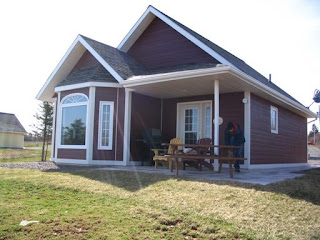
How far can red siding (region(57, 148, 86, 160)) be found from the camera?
11.1 meters

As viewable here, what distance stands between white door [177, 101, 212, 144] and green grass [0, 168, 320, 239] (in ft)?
17.3

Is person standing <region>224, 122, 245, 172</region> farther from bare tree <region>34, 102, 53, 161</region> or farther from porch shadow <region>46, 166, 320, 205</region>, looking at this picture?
bare tree <region>34, 102, 53, 161</region>

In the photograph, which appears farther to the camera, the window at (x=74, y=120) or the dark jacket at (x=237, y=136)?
the window at (x=74, y=120)

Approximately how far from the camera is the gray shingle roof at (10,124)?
1383 inches

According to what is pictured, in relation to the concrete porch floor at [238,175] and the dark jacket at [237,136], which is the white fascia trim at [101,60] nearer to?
the concrete porch floor at [238,175]

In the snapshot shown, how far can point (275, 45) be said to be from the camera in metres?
10.7

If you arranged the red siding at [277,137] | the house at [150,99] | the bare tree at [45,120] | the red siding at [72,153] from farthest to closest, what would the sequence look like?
1. the bare tree at [45,120]
2. the red siding at [277,137]
3. the red siding at [72,153]
4. the house at [150,99]

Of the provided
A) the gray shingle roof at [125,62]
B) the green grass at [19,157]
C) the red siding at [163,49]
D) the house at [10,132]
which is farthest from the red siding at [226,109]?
the house at [10,132]

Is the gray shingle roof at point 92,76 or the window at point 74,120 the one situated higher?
the gray shingle roof at point 92,76

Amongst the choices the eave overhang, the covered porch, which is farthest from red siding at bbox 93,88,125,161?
the eave overhang

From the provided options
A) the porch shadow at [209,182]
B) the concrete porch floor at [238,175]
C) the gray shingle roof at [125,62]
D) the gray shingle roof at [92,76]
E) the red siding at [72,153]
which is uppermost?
the gray shingle roof at [125,62]

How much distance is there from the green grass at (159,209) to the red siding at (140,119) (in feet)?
14.1

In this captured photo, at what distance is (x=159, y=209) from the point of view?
479cm

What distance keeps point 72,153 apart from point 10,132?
2730 centimetres
